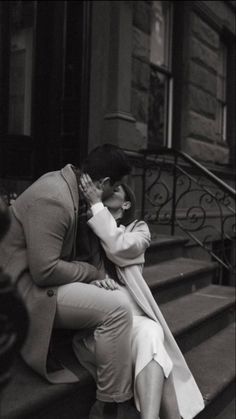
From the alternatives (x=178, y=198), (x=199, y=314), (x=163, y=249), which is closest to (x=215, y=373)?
(x=199, y=314)

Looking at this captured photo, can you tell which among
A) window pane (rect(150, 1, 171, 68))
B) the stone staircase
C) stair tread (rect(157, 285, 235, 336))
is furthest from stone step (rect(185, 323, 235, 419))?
window pane (rect(150, 1, 171, 68))

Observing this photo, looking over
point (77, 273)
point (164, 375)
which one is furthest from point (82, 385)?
point (77, 273)

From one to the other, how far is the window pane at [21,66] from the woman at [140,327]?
3.29 metres

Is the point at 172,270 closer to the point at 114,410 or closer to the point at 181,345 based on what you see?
the point at 181,345

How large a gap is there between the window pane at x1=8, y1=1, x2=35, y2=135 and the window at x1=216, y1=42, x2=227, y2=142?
5.05m

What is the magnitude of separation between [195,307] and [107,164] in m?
2.20

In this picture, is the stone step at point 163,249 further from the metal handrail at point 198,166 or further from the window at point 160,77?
the window at point 160,77

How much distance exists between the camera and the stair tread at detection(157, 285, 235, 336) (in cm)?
405

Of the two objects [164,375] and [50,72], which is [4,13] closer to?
[50,72]

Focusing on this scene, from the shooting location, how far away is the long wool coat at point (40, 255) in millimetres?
2469

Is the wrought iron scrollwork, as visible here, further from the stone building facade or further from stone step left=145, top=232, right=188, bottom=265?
the stone building facade

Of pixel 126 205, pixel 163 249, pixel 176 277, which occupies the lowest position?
pixel 176 277

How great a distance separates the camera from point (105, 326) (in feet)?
8.56

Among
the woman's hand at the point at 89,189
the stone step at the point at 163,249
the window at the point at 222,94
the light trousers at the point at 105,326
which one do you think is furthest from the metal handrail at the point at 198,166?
the window at the point at 222,94
